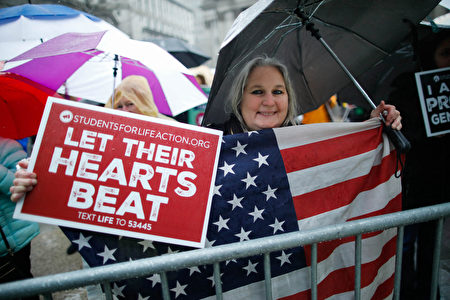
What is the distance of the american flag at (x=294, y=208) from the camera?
4.78ft

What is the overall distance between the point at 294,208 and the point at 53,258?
375cm

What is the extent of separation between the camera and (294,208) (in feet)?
5.23

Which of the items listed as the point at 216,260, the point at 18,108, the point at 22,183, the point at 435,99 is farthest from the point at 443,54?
the point at 18,108

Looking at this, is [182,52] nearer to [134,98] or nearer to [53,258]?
[134,98]

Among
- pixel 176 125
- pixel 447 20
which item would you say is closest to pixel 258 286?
pixel 176 125

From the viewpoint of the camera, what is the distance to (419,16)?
2154mm

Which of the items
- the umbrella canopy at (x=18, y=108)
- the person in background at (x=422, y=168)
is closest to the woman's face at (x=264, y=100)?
the person in background at (x=422, y=168)

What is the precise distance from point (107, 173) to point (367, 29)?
8.21 ft

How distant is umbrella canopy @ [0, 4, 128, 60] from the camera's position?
2.64 m

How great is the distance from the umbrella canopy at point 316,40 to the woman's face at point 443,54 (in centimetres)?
44

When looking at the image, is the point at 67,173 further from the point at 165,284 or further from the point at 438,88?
the point at 438,88

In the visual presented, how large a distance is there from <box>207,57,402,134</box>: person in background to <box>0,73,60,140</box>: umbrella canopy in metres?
1.61

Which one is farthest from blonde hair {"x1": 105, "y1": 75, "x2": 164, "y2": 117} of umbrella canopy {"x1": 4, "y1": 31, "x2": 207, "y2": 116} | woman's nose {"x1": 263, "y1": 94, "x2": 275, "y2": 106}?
woman's nose {"x1": 263, "y1": 94, "x2": 275, "y2": 106}

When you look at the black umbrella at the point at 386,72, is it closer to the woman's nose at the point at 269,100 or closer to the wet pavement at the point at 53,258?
the woman's nose at the point at 269,100
